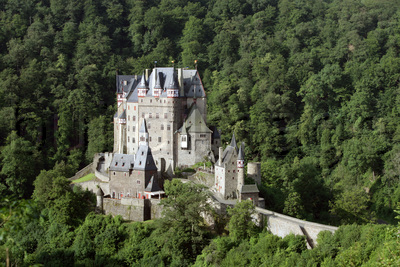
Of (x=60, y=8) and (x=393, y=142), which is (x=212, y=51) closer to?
(x=60, y=8)

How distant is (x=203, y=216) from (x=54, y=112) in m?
31.3

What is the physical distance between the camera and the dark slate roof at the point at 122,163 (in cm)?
4770

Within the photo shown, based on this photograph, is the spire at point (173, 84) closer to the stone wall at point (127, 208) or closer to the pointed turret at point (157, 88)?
the pointed turret at point (157, 88)

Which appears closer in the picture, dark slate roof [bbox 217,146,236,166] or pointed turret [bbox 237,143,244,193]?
pointed turret [bbox 237,143,244,193]

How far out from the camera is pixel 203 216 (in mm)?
44812

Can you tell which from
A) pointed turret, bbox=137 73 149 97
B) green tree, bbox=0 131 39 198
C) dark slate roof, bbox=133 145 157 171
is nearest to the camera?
dark slate roof, bbox=133 145 157 171

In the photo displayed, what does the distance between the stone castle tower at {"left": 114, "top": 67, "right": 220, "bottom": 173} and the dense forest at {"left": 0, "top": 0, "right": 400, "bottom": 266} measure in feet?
22.7

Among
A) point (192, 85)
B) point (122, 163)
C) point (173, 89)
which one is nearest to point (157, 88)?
point (173, 89)

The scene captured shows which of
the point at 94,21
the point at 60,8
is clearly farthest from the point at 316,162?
the point at 60,8

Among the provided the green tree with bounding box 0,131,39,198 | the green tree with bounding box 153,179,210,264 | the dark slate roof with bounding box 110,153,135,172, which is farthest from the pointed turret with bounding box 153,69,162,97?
the green tree with bounding box 0,131,39,198

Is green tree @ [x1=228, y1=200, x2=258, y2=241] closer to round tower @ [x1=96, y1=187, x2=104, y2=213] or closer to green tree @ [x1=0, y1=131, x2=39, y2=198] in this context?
round tower @ [x1=96, y1=187, x2=104, y2=213]

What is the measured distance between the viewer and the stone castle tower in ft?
170

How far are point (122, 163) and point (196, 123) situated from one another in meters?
8.06

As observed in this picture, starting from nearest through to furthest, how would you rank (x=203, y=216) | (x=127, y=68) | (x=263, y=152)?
1. (x=203, y=216)
2. (x=263, y=152)
3. (x=127, y=68)
